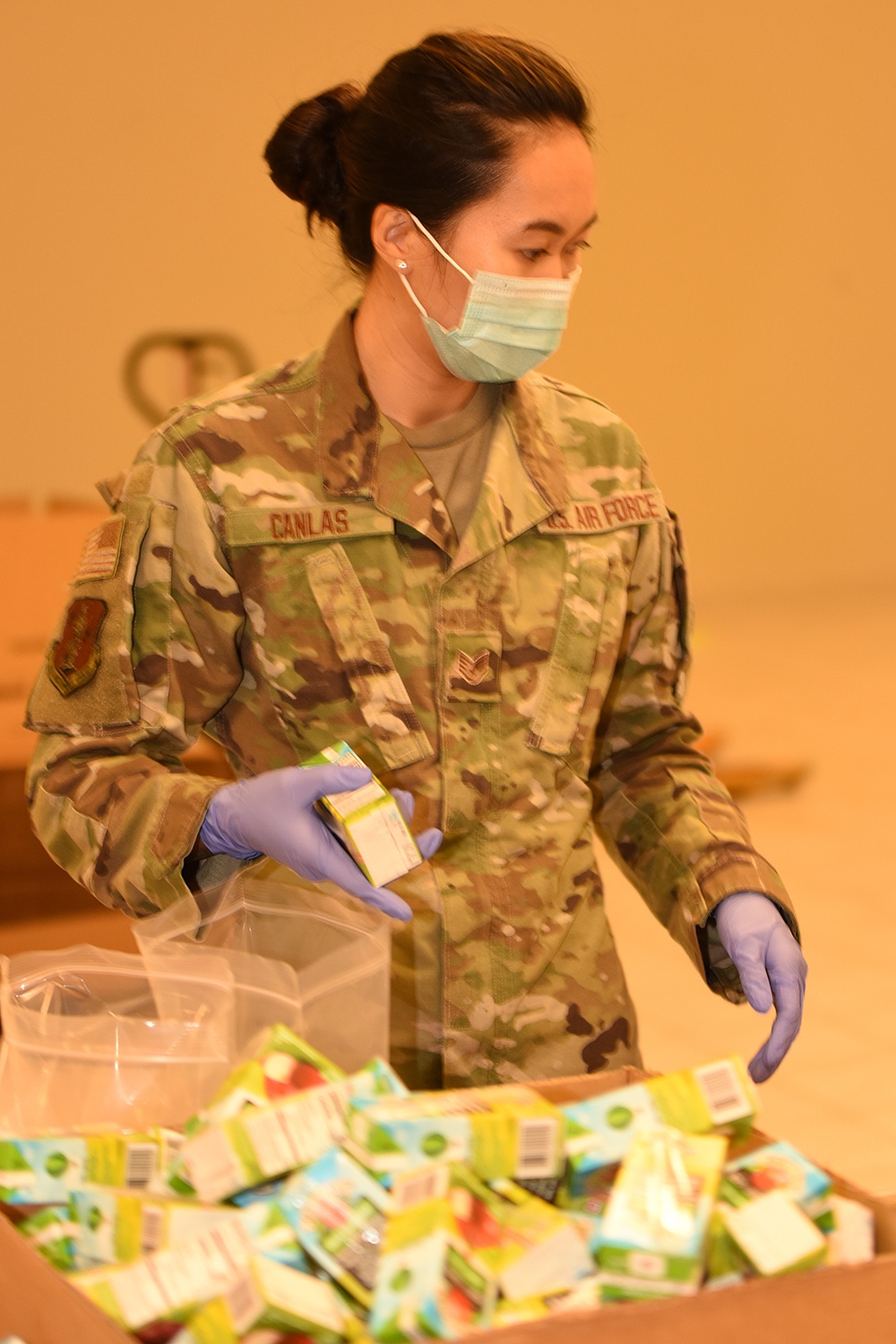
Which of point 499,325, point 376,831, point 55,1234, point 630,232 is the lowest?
point 630,232

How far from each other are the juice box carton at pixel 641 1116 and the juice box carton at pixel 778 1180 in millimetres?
31

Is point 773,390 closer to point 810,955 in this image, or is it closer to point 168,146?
point 168,146

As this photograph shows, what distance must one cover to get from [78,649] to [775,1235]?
31.0 inches

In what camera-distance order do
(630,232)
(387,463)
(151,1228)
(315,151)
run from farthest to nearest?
(630,232)
(315,151)
(387,463)
(151,1228)

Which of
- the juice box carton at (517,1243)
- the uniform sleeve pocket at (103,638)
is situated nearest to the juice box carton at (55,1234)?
the juice box carton at (517,1243)

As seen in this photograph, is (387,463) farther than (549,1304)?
Yes

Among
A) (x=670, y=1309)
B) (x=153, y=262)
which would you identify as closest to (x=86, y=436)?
(x=153, y=262)

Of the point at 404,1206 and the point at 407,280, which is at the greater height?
the point at 407,280

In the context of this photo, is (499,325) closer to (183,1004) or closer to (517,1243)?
(183,1004)

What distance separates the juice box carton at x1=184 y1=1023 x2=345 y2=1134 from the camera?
33.9 inches

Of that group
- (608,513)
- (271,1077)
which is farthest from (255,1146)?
(608,513)

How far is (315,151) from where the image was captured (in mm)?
1472

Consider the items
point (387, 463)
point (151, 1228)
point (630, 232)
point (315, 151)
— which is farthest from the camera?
point (630, 232)

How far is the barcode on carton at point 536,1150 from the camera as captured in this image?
843mm
